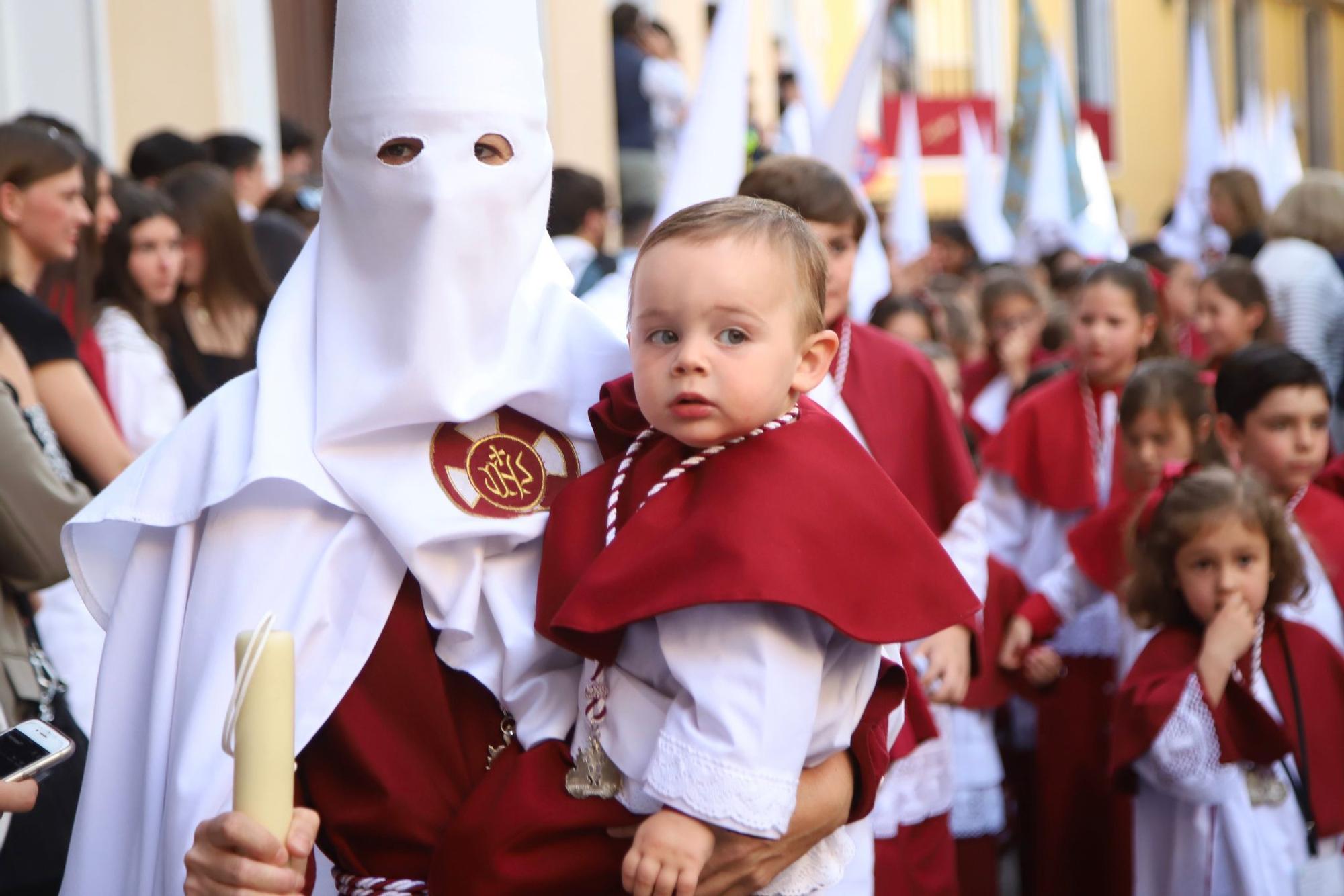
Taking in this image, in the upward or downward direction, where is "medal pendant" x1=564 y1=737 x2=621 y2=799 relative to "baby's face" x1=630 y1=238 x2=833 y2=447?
downward

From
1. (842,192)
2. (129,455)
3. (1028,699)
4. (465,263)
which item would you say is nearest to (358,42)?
(465,263)

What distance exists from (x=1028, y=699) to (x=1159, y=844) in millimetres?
1454

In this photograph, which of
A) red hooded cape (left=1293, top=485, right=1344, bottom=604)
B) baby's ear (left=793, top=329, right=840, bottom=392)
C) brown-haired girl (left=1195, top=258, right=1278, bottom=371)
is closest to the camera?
baby's ear (left=793, top=329, right=840, bottom=392)

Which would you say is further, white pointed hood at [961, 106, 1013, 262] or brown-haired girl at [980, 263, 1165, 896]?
white pointed hood at [961, 106, 1013, 262]

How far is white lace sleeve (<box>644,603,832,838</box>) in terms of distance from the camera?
215 cm

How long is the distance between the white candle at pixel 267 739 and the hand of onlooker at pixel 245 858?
36 millimetres

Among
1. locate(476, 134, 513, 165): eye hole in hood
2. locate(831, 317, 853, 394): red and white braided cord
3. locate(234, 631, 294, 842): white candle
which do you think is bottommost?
locate(831, 317, 853, 394): red and white braided cord

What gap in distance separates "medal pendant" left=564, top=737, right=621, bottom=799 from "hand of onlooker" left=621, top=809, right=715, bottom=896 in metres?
0.13

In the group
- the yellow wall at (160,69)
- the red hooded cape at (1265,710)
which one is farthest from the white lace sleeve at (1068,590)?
the yellow wall at (160,69)

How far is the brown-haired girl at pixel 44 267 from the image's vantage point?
4215 millimetres

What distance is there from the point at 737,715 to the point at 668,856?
19 cm

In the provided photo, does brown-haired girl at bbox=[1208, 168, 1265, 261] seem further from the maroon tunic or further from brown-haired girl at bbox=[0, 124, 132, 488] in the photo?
the maroon tunic

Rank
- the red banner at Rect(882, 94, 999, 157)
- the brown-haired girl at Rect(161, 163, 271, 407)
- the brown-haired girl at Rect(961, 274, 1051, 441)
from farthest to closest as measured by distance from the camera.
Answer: the red banner at Rect(882, 94, 999, 157) < the brown-haired girl at Rect(961, 274, 1051, 441) < the brown-haired girl at Rect(161, 163, 271, 407)

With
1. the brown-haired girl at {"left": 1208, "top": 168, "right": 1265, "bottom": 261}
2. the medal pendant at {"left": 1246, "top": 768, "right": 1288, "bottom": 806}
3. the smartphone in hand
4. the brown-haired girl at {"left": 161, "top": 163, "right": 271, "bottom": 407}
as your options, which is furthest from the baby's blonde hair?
the brown-haired girl at {"left": 1208, "top": 168, "right": 1265, "bottom": 261}
